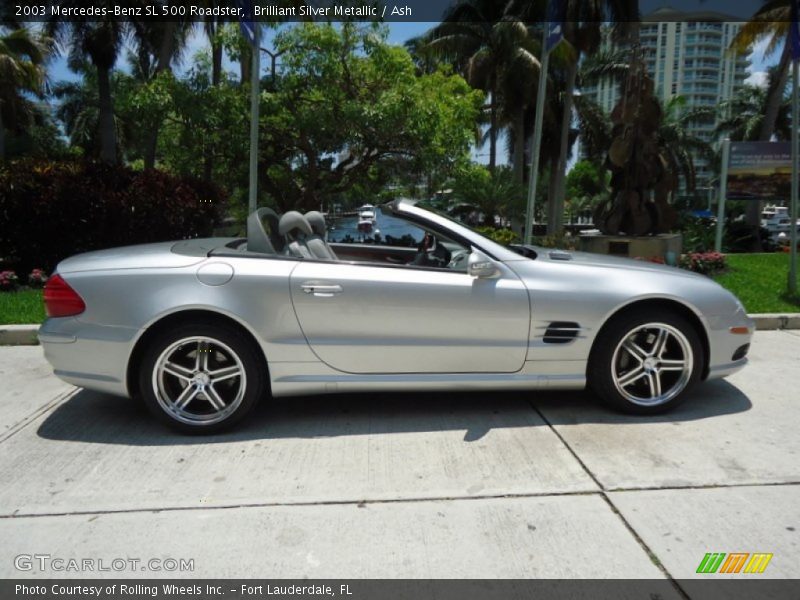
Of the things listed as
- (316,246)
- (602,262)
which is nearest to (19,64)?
(316,246)

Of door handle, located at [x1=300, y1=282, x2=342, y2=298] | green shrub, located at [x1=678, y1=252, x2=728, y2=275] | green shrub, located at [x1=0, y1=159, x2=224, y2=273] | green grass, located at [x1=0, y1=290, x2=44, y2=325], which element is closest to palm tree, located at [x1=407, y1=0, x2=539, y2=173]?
green shrub, located at [x1=678, y1=252, x2=728, y2=275]

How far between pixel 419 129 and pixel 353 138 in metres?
1.32

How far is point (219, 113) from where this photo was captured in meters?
11.1

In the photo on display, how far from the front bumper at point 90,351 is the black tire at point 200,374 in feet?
0.42

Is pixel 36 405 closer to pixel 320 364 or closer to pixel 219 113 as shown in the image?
pixel 320 364

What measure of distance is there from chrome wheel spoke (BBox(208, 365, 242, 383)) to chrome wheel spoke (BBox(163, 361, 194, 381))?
124 mm

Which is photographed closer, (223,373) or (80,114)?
(223,373)

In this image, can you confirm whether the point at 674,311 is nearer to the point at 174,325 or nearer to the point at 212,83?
the point at 174,325

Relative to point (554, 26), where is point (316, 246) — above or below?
below

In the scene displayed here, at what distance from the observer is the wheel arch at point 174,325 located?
3.52 metres

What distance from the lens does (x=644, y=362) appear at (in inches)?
150

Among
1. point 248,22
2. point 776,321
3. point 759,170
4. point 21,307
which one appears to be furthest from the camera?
point 759,170

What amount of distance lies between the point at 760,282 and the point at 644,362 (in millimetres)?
5944

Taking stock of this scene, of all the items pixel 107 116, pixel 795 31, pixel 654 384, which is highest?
pixel 107 116
